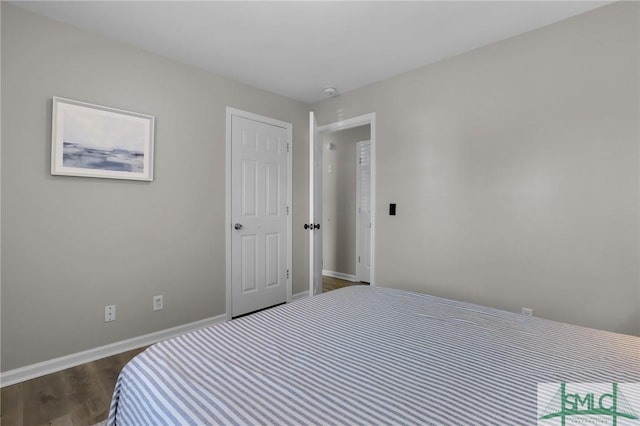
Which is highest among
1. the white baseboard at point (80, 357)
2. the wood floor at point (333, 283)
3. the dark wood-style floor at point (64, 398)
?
the wood floor at point (333, 283)

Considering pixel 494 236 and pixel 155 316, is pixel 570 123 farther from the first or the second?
pixel 155 316

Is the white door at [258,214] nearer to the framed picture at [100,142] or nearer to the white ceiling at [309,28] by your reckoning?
the white ceiling at [309,28]

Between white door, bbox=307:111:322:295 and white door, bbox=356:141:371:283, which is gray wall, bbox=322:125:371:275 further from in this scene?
white door, bbox=307:111:322:295

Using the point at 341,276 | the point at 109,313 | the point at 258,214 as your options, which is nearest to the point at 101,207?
the point at 109,313

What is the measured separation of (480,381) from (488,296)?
177 cm

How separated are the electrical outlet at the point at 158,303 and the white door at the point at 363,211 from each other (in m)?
2.82

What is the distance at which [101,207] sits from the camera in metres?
2.27

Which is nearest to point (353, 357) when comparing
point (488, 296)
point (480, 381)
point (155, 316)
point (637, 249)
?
point (480, 381)

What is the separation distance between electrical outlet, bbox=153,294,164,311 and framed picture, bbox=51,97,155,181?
1001mm

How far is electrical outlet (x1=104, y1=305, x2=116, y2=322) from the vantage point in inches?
90.7

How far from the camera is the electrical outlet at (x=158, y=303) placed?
255cm

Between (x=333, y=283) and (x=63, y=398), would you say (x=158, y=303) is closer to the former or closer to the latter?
(x=63, y=398)

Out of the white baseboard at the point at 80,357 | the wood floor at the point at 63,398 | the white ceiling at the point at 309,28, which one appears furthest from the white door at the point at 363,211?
the wood floor at the point at 63,398

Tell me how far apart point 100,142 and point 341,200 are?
11.0ft
